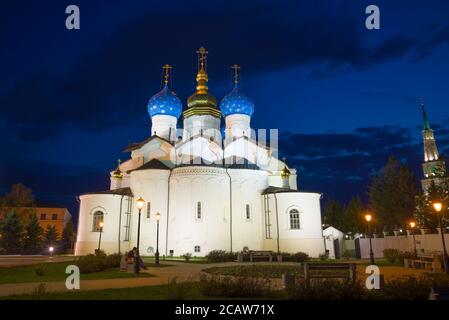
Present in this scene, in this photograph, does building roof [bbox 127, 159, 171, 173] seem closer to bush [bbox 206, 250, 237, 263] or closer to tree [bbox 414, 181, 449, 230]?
bush [bbox 206, 250, 237, 263]

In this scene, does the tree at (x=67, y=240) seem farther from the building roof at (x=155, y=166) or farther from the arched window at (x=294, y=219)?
the arched window at (x=294, y=219)

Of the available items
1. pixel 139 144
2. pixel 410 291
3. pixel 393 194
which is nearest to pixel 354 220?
pixel 393 194

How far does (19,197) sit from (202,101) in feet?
105

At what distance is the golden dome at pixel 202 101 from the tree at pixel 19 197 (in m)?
29.0

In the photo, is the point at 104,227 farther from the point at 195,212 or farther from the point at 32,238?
the point at 32,238

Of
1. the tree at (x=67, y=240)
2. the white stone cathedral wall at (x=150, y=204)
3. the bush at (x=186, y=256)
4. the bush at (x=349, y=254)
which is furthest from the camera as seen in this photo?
the tree at (x=67, y=240)

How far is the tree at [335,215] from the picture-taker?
5907 cm

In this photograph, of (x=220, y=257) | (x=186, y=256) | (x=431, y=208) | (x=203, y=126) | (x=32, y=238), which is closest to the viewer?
(x=220, y=257)

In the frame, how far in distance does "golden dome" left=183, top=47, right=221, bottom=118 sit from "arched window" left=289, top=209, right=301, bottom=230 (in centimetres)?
1540

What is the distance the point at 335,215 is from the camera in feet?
197

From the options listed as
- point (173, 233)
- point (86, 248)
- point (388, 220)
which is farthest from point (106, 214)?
point (388, 220)

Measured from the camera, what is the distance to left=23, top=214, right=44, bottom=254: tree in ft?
148

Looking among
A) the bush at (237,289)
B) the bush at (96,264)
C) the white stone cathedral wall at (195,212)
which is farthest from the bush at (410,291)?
the white stone cathedral wall at (195,212)

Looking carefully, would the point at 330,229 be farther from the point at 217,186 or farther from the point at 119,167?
the point at 119,167
